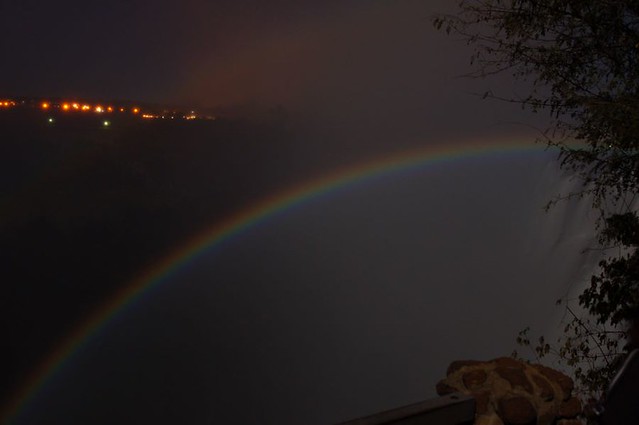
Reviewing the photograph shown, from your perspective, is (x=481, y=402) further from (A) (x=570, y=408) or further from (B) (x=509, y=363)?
(A) (x=570, y=408)

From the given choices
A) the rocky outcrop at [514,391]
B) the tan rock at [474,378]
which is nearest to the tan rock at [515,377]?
the rocky outcrop at [514,391]

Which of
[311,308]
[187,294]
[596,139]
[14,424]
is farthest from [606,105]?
[311,308]

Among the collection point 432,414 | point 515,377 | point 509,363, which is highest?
point 509,363

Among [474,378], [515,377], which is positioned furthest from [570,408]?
[474,378]

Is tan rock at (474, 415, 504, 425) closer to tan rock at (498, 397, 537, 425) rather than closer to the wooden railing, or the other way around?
tan rock at (498, 397, 537, 425)

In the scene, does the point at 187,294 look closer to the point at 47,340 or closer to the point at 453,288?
the point at 47,340

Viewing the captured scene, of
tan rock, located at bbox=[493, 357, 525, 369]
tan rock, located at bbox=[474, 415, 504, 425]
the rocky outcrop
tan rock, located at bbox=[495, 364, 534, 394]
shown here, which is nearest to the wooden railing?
tan rock, located at bbox=[474, 415, 504, 425]
